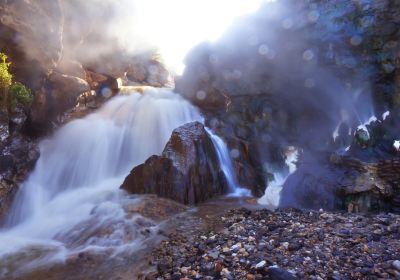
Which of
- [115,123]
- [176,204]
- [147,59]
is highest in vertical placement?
[147,59]

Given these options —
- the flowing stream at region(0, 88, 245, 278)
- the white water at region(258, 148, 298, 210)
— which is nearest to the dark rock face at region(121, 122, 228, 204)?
the flowing stream at region(0, 88, 245, 278)

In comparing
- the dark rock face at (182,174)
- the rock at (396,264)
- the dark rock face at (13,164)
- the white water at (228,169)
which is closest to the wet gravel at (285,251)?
the rock at (396,264)

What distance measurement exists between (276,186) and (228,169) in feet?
8.30

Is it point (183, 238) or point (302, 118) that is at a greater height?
point (302, 118)

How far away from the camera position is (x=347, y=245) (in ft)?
17.1

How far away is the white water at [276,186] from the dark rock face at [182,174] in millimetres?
1601

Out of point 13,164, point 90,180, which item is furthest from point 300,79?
point 13,164

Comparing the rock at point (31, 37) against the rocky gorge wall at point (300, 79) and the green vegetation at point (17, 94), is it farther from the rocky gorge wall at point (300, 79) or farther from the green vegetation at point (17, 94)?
the rocky gorge wall at point (300, 79)

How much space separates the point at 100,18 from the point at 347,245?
67.8 feet

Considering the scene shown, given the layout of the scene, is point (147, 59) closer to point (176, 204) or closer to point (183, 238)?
point (176, 204)

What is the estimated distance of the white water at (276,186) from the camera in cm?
1030

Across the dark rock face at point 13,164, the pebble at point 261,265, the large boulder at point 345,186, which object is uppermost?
the dark rock face at point 13,164

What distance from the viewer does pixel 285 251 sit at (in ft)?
16.5

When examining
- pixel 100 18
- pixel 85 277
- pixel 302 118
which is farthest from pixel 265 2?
pixel 85 277
